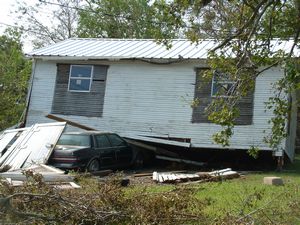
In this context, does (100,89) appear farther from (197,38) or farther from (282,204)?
(282,204)

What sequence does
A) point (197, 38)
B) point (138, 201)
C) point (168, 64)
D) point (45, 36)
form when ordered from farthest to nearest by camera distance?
1. point (45, 36)
2. point (168, 64)
3. point (197, 38)
4. point (138, 201)

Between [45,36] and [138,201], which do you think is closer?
[138,201]

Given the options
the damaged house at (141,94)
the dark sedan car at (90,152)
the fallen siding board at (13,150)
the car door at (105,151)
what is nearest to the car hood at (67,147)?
the dark sedan car at (90,152)

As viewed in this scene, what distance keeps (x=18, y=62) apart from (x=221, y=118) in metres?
20.9

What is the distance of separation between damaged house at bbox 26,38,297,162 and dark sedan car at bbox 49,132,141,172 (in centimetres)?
212

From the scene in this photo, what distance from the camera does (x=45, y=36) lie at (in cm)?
4041

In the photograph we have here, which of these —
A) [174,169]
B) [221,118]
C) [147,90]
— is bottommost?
[174,169]

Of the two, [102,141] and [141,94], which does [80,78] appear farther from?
[102,141]

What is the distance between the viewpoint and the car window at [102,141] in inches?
641

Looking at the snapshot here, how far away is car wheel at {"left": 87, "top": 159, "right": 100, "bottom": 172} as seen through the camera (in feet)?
50.6

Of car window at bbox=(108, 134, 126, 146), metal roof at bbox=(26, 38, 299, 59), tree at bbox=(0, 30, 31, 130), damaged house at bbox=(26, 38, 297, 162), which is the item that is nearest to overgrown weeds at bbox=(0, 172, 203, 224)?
car window at bbox=(108, 134, 126, 146)

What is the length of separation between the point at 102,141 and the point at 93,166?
1.11 meters

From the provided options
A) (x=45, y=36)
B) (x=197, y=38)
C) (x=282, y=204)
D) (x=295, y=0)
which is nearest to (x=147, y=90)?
(x=197, y=38)

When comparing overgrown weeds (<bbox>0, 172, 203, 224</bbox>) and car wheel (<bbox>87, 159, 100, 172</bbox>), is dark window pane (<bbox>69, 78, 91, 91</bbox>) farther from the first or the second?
overgrown weeds (<bbox>0, 172, 203, 224</bbox>)
